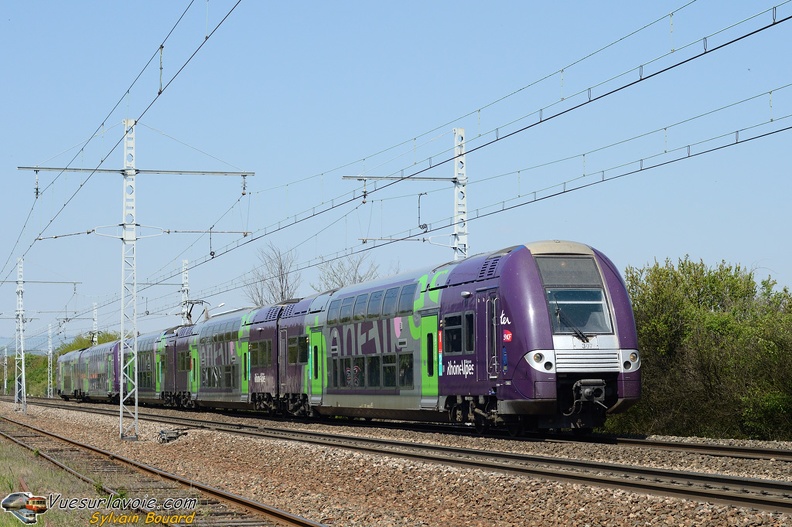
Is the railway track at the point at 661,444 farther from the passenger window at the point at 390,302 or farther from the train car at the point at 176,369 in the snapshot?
the train car at the point at 176,369

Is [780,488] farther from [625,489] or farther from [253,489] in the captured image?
[253,489]

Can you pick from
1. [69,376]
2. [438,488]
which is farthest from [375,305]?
[69,376]

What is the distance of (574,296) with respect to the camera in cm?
2117

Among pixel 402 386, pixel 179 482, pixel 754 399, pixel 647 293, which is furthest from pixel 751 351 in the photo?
pixel 179 482

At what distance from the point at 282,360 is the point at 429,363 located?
36.7ft

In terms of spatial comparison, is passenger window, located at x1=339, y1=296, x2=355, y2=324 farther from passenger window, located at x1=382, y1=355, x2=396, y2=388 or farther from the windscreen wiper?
the windscreen wiper

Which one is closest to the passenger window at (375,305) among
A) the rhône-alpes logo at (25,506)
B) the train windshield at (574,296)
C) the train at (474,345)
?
the train at (474,345)

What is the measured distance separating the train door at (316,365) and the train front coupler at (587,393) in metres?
11.5

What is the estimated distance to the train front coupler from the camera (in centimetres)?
2056

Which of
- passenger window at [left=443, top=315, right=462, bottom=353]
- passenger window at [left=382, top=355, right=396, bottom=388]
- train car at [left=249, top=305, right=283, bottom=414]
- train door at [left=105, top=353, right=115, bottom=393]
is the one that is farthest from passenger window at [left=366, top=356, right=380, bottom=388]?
train door at [left=105, top=353, right=115, bottom=393]

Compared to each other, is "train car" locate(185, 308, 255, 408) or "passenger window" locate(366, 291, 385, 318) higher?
"passenger window" locate(366, 291, 385, 318)

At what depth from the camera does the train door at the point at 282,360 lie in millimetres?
34406

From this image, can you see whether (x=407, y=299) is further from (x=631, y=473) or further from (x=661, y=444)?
(x=631, y=473)

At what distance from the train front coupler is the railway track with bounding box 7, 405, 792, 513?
114 cm
